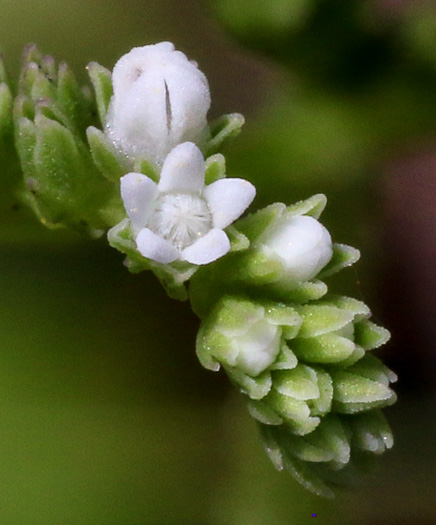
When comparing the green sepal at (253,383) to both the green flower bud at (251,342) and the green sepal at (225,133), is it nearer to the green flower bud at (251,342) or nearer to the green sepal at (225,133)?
the green flower bud at (251,342)

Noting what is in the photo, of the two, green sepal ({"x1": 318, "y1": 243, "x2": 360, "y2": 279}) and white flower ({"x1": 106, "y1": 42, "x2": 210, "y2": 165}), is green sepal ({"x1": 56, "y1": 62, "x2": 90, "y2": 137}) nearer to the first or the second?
white flower ({"x1": 106, "y1": 42, "x2": 210, "y2": 165})

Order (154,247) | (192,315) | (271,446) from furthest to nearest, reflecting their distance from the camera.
Result: 1. (192,315)
2. (271,446)
3. (154,247)

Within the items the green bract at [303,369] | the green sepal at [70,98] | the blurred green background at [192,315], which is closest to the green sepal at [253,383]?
the green bract at [303,369]

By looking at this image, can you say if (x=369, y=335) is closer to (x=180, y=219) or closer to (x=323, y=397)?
(x=323, y=397)

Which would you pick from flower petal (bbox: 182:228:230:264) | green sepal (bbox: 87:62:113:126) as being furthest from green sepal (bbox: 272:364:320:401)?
green sepal (bbox: 87:62:113:126)

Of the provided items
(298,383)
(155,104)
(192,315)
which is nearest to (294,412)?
(298,383)

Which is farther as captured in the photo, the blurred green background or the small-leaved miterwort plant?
the blurred green background

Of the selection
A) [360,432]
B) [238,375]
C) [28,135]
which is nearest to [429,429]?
[360,432]
